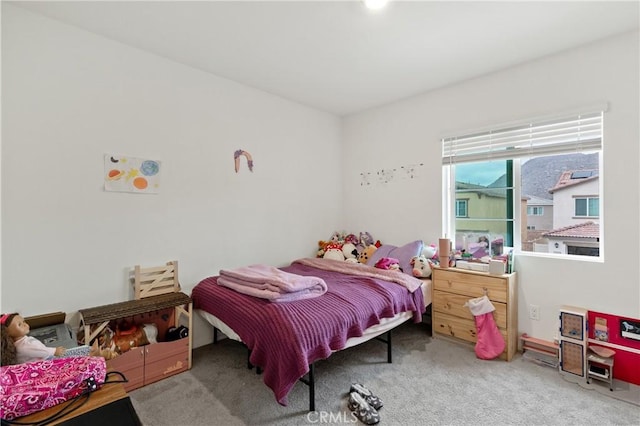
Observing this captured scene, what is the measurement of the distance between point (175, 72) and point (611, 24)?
11.0ft

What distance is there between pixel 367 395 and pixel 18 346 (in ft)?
6.39

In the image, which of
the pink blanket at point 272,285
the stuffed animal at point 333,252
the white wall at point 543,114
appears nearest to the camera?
the pink blanket at point 272,285

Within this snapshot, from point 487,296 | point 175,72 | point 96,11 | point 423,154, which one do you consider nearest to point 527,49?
point 423,154

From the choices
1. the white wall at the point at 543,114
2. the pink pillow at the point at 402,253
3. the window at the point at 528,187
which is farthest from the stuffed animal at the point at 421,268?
the window at the point at 528,187

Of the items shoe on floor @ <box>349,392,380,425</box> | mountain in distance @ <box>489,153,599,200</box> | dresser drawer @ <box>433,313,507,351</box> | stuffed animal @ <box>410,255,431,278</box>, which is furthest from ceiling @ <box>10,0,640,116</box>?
shoe on floor @ <box>349,392,380,425</box>

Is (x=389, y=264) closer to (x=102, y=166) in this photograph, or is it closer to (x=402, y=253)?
(x=402, y=253)

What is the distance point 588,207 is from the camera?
245 centimetres

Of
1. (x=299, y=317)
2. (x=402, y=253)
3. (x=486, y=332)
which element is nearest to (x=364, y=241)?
(x=402, y=253)

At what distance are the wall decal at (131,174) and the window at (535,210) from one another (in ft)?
10.8

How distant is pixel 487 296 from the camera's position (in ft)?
8.43

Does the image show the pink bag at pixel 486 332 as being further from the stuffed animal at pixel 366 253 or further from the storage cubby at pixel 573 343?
the stuffed animal at pixel 366 253

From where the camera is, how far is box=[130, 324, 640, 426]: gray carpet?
1.79m

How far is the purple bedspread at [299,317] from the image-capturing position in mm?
1688

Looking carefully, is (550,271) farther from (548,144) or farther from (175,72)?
(175,72)
